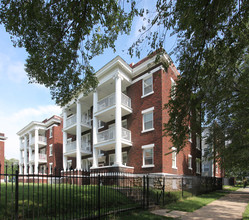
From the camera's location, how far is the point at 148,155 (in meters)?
17.2

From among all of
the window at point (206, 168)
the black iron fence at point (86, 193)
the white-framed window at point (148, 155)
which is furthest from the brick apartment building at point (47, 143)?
the window at point (206, 168)

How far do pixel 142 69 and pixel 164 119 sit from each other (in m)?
5.17

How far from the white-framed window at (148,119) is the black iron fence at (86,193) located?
3.99 metres

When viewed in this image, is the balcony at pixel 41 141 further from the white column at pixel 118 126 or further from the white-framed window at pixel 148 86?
the white-framed window at pixel 148 86

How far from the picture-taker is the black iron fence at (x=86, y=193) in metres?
6.19

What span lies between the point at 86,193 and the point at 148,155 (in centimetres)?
1047

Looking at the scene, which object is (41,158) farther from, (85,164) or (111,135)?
(111,135)

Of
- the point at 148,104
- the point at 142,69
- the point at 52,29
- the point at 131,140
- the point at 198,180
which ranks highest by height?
the point at 142,69

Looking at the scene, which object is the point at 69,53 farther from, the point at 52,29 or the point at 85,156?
the point at 85,156

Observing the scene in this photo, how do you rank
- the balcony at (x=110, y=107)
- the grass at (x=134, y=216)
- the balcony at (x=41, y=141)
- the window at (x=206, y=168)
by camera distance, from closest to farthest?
the grass at (x=134, y=216) < the balcony at (x=110, y=107) < the balcony at (x=41, y=141) < the window at (x=206, y=168)

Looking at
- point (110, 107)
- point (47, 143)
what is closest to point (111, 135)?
point (110, 107)

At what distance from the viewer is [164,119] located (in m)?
16.6

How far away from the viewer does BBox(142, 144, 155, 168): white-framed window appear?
1678cm

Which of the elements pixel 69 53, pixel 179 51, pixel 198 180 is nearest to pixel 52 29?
pixel 69 53
